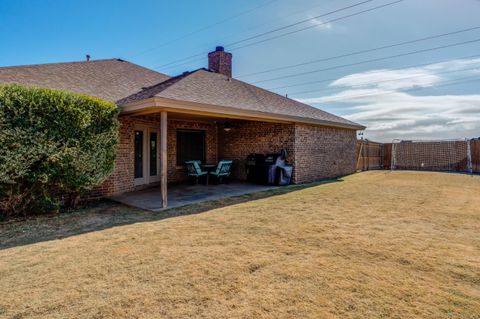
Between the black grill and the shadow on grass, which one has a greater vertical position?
the black grill

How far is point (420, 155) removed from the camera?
17484 millimetres

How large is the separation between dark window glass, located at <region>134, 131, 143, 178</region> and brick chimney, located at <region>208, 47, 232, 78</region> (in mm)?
5804

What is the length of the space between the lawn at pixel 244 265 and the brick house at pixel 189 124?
239 centimetres

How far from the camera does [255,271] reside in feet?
10.2

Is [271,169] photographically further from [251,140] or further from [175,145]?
[175,145]

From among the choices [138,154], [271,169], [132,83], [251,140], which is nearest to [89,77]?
[132,83]

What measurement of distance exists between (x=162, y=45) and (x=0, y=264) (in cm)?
1955

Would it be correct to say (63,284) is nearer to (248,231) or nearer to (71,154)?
(248,231)

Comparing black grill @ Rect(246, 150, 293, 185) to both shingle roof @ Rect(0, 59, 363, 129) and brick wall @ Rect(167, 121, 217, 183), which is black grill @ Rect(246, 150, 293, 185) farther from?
brick wall @ Rect(167, 121, 217, 183)

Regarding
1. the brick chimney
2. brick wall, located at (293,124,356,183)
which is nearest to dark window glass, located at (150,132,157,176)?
brick wall, located at (293,124,356,183)

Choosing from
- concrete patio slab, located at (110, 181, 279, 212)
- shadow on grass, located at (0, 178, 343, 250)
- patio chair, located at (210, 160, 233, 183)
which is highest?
patio chair, located at (210, 160, 233, 183)

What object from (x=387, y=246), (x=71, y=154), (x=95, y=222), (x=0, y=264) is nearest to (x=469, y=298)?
(x=387, y=246)

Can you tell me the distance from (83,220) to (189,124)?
610 centimetres

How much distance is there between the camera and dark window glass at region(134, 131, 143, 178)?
29.6ft
